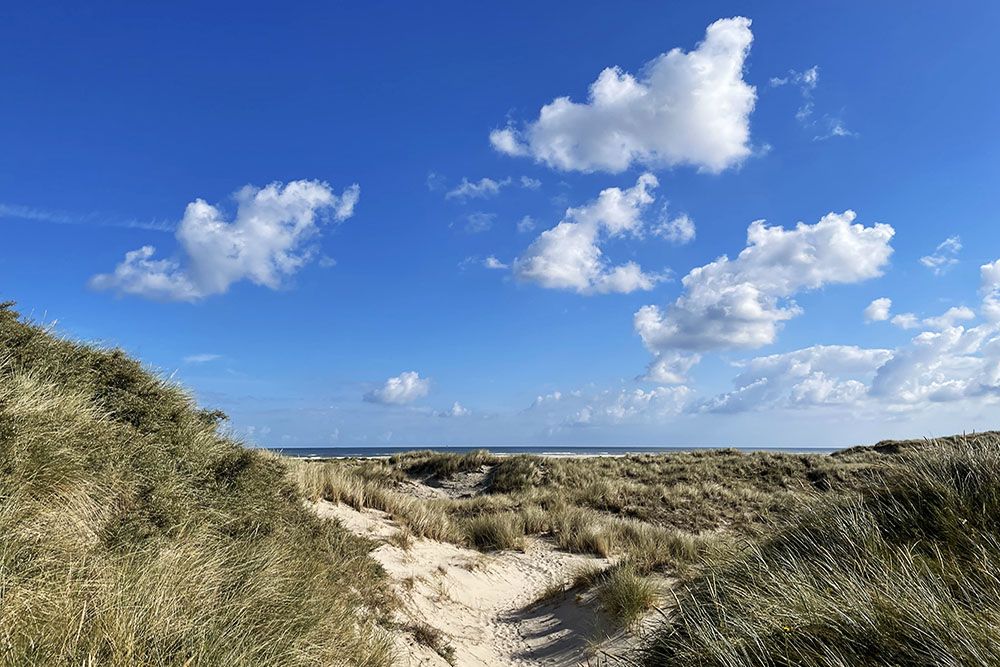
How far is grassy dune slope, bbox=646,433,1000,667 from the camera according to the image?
10.8 feet

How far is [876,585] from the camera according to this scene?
13.1 feet

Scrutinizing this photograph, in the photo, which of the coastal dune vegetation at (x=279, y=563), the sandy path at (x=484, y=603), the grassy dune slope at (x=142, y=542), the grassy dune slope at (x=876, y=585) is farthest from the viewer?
the sandy path at (x=484, y=603)

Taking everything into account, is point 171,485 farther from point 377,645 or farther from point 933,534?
point 933,534

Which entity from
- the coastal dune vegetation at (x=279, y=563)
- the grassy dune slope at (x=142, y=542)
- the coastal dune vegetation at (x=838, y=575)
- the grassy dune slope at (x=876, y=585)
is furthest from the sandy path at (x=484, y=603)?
the grassy dune slope at (x=876, y=585)

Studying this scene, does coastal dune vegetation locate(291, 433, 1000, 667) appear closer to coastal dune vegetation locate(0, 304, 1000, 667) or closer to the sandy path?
coastal dune vegetation locate(0, 304, 1000, 667)

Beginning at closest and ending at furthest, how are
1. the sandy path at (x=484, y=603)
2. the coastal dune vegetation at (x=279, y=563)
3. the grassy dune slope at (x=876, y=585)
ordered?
the grassy dune slope at (x=876, y=585)
the coastal dune vegetation at (x=279, y=563)
the sandy path at (x=484, y=603)

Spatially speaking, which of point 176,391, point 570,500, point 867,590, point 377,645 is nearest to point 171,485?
point 377,645

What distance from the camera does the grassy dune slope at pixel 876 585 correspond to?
329 cm

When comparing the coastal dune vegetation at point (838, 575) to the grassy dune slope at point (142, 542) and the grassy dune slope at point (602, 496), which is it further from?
the grassy dune slope at point (142, 542)

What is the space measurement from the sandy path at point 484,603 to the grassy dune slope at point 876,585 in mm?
3176

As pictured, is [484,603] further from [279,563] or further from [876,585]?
[876,585]

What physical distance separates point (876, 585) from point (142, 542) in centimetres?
601

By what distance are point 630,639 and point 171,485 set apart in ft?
19.9

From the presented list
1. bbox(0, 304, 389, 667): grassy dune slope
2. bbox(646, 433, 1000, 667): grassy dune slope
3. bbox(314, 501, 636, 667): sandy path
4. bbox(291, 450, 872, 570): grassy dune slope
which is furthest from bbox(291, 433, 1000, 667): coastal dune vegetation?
bbox(0, 304, 389, 667): grassy dune slope
